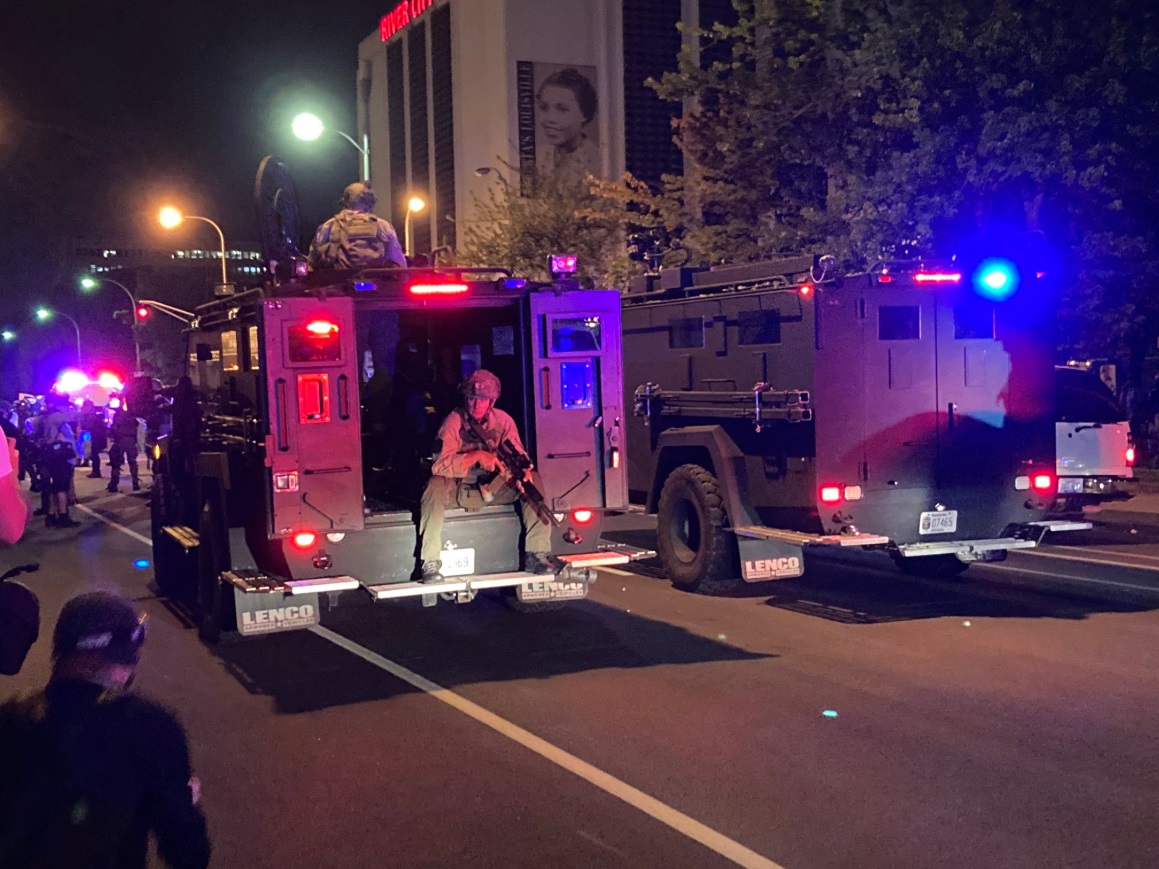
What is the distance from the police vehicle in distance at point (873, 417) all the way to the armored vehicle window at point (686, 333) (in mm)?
236

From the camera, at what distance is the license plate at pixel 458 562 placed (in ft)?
30.2

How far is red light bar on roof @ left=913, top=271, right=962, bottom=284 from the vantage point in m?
10.6

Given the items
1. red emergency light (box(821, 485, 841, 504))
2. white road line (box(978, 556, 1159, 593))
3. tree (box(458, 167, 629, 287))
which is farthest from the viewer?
tree (box(458, 167, 629, 287))

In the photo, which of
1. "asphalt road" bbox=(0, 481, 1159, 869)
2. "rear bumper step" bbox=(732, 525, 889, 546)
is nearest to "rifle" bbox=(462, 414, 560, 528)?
"asphalt road" bbox=(0, 481, 1159, 869)

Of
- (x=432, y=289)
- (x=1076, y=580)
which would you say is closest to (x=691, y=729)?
(x=432, y=289)

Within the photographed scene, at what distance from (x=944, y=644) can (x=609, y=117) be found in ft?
174

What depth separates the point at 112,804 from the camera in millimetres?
2816

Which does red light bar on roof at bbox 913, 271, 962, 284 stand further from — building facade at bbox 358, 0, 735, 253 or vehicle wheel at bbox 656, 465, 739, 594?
building facade at bbox 358, 0, 735, 253

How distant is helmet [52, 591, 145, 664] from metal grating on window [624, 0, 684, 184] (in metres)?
57.8

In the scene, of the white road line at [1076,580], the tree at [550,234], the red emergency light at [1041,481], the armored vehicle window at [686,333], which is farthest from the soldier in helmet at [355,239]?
the tree at [550,234]

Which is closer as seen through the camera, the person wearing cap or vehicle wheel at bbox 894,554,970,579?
the person wearing cap

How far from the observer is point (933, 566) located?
12.3 metres

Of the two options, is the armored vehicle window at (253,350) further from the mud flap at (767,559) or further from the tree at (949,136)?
the tree at (949,136)

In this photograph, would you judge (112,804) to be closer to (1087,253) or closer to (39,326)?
Answer: (1087,253)
